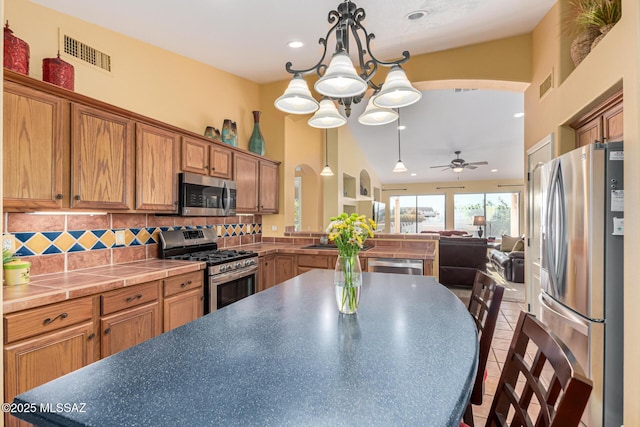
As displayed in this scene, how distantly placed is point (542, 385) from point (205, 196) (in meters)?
3.05

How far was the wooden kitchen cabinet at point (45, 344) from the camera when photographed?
159 centimetres

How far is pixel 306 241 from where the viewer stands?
4586 mm

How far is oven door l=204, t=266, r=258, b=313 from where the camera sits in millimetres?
2859

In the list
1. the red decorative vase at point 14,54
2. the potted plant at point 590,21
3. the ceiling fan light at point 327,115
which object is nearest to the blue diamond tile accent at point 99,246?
the red decorative vase at point 14,54

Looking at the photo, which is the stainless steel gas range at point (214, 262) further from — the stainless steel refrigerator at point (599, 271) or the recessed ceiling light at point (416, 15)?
the recessed ceiling light at point (416, 15)

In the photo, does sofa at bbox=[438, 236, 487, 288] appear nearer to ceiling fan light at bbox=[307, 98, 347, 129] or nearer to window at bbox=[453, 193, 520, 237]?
ceiling fan light at bbox=[307, 98, 347, 129]

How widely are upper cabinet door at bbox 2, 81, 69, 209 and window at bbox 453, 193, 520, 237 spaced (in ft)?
37.0

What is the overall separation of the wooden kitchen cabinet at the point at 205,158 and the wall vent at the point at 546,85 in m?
3.32

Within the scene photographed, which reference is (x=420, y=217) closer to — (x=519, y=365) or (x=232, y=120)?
→ (x=232, y=120)

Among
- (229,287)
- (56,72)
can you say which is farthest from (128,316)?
(56,72)

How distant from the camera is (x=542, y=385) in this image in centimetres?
82

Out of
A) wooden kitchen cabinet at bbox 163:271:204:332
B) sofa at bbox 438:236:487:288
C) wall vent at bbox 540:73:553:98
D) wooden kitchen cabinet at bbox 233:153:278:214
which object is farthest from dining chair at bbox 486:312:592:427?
sofa at bbox 438:236:487:288

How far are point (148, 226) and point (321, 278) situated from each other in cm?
190

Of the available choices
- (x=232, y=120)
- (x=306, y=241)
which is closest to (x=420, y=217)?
(x=306, y=241)
